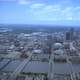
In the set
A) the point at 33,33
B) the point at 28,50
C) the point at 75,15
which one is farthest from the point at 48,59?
the point at 75,15

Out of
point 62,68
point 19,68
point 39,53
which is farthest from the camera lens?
point 39,53

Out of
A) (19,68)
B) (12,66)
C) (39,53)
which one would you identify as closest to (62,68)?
(39,53)

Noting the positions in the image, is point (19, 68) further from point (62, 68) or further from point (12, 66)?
point (62, 68)

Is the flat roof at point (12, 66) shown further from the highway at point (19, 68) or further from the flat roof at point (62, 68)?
the flat roof at point (62, 68)

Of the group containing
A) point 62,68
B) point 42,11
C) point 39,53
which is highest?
point 42,11

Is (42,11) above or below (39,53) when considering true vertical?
above

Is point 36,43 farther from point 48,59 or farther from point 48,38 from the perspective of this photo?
point 48,59

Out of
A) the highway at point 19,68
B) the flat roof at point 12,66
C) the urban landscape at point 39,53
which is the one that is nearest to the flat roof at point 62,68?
the urban landscape at point 39,53
